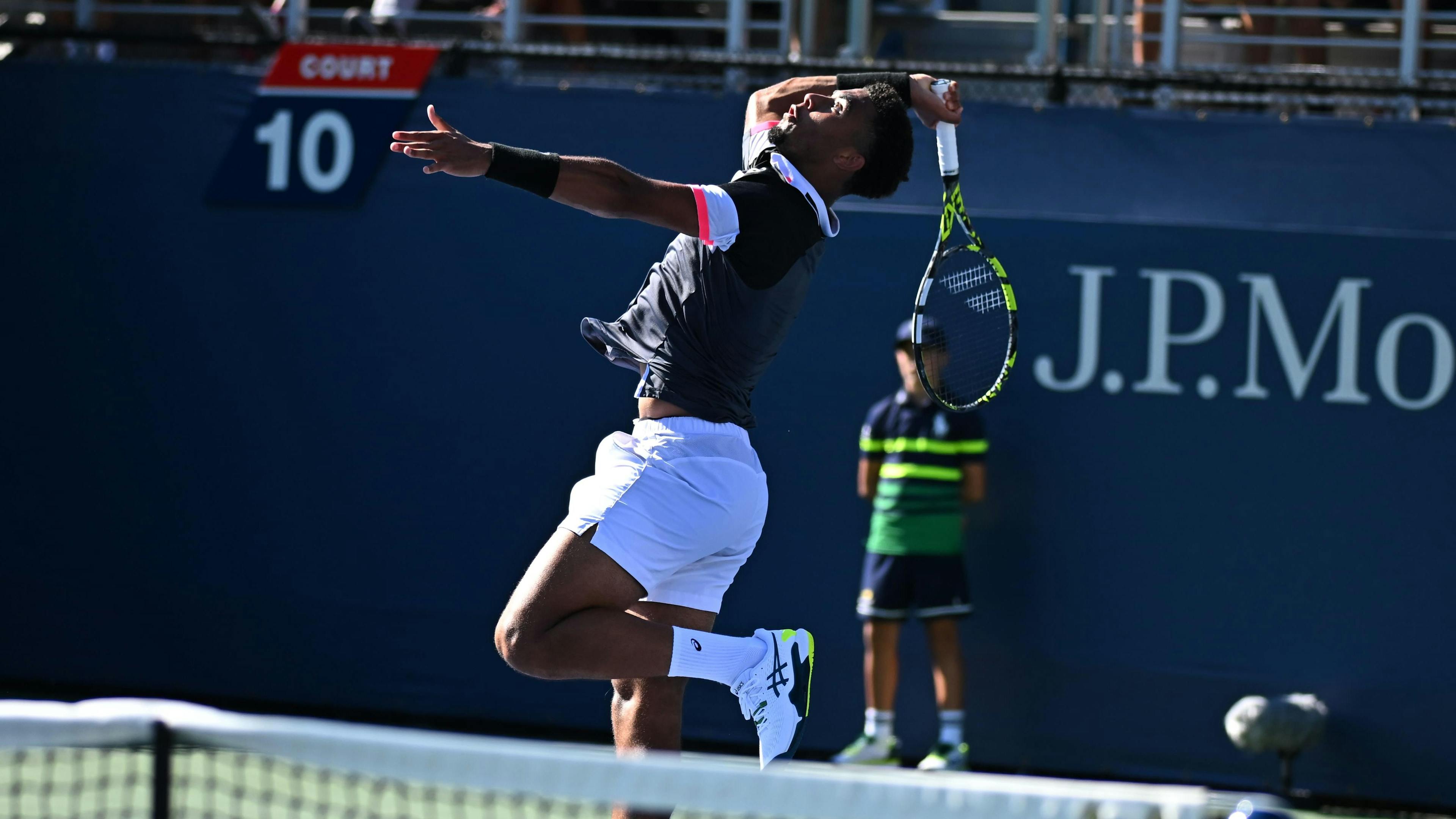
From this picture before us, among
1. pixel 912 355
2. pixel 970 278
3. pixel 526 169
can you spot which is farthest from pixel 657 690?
pixel 970 278

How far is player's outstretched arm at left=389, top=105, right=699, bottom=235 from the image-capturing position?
114 inches

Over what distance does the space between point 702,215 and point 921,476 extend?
2.81 meters

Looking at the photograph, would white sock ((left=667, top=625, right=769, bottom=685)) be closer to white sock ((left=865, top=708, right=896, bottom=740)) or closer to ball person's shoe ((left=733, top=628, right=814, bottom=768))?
ball person's shoe ((left=733, top=628, right=814, bottom=768))

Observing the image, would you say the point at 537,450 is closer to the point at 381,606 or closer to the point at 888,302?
the point at 381,606

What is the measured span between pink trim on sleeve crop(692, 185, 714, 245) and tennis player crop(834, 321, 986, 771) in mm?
2697

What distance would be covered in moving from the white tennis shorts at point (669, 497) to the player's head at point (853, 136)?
0.60 meters

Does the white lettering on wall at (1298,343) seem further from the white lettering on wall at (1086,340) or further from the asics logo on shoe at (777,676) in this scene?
the asics logo on shoe at (777,676)

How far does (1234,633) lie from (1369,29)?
10.4 feet

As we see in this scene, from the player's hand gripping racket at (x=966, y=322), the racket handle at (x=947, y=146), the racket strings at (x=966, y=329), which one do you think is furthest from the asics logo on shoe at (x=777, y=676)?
the racket strings at (x=966, y=329)

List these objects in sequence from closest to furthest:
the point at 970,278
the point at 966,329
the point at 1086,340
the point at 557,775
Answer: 1. the point at 557,775
2. the point at 970,278
3. the point at 966,329
4. the point at 1086,340

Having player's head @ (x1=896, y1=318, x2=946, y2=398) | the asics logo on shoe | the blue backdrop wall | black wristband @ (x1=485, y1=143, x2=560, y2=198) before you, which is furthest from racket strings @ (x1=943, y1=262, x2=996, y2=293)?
black wristband @ (x1=485, y1=143, x2=560, y2=198)

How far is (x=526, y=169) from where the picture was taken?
9.73ft

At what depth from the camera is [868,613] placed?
19.0 ft

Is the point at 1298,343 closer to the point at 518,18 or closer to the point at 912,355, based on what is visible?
the point at 912,355
